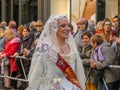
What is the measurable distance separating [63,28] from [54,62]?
17.0 inches

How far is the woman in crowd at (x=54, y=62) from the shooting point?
201 inches

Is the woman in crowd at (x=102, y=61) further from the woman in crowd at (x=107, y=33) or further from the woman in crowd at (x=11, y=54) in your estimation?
the woman in crowd at (x=11, y=54)

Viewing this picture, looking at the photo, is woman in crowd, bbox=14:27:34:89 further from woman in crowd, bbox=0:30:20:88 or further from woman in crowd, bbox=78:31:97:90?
woman in crowd, bbox=78:31:97:90

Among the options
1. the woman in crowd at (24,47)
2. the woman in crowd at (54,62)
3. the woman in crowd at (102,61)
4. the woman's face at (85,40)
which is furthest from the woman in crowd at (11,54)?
the woman in crowd at (54,62)

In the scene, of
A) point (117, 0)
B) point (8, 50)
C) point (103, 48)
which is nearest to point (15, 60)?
point (8, 50)

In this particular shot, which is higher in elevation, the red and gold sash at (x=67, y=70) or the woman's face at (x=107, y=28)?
the woman's face at (x=107, y=28)

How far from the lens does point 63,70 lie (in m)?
5.15

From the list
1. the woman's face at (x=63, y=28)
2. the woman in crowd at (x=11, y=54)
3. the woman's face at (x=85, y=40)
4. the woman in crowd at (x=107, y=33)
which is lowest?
the woman in crowd at (x=11, y=54)

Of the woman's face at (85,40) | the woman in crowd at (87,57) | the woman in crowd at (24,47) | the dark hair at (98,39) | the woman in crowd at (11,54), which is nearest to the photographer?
the dark hair at (98,39)

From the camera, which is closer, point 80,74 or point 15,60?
point 80,74

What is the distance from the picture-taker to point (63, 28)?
16.8 feet

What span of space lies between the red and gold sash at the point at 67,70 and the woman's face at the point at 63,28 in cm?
27

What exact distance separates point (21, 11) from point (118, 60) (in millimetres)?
12834

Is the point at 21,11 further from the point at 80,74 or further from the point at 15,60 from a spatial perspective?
the point at 80,74
